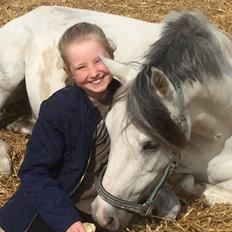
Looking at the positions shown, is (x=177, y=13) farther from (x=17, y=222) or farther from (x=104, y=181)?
(x=17, y=222)

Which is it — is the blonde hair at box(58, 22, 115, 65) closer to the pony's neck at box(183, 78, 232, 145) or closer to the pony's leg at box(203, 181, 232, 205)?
the pony's neck at box(183, 78, 232, 145)

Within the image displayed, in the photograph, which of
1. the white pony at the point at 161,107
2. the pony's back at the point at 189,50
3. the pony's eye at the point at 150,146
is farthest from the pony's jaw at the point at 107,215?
the pony's back at the point at 189,50

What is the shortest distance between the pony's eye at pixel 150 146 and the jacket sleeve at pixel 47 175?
0.48 metres

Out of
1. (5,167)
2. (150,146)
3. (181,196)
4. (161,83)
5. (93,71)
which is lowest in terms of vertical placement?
(5,167)

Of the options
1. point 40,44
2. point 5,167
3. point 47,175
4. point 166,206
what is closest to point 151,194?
point 166,206

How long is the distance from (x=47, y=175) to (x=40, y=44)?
1464mm

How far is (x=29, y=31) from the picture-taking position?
4453 millimetres

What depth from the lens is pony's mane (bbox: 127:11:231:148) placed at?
271cm

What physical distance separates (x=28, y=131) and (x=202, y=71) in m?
2.06

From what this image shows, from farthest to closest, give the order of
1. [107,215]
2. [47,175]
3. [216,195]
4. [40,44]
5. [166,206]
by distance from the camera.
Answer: [40,44] < [216,195] < [166,206] < [47,175] < [107,215]

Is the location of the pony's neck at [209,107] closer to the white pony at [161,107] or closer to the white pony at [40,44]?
the white pony at [161,107]

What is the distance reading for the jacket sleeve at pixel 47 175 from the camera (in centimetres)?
296

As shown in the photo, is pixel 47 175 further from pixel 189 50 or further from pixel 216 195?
pixel 216 195

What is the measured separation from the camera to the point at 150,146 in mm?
2824
